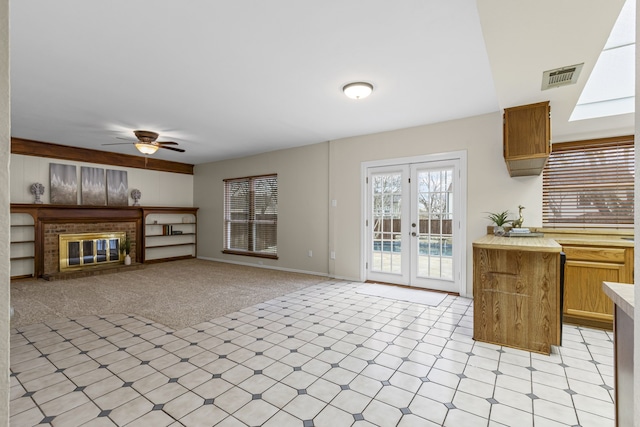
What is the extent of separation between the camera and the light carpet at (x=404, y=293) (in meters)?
4.14

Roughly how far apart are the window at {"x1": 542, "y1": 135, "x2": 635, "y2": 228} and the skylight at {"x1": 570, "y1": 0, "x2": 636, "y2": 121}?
506 millimetres

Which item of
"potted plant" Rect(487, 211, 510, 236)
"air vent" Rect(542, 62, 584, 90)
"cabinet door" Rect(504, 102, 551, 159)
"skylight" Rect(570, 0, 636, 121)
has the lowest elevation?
"potted plant" Rect(487, 211, 510, 236)

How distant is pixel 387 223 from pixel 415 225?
0.47 meters

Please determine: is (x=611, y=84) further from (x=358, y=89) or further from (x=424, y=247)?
(x=424, y=247)

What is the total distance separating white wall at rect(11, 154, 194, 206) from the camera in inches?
219

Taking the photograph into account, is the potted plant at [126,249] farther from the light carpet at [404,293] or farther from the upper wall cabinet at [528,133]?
the upper wall cabinet at [528,133]

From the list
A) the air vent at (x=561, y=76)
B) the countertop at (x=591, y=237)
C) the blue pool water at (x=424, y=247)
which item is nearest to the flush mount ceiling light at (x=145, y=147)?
the blue pool water at (x=424, y=247)

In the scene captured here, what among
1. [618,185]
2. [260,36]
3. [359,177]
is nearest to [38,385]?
[260,36]

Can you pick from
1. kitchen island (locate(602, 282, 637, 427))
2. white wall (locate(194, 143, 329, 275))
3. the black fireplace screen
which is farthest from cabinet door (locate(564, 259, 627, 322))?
the black fireplace screen

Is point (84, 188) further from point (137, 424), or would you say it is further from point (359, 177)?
point (137, 424)

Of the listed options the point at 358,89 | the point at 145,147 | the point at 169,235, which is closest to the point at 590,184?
the point at 358,89

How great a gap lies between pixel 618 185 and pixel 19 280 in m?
9.03

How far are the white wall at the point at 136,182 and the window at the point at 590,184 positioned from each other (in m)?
7.67

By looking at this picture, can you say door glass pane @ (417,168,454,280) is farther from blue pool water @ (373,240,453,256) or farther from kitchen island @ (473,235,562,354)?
kitchen island @ (473,235,562,354)
